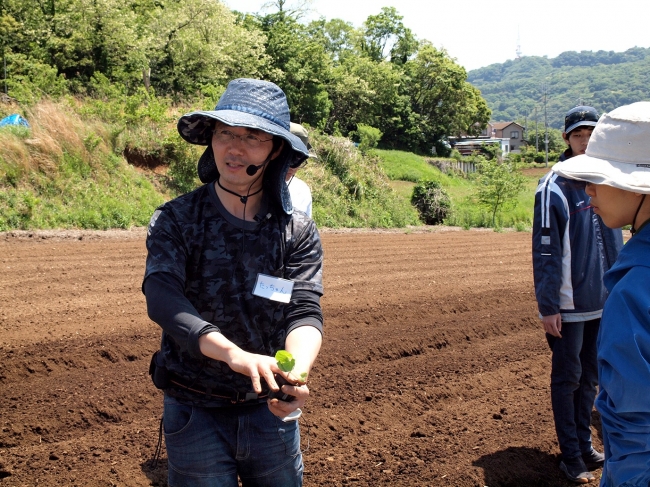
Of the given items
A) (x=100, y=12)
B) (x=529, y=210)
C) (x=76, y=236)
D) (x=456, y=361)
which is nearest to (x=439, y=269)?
(x=456, y=361)

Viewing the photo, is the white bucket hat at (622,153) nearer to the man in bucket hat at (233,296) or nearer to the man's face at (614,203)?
the man's face at (614,203)

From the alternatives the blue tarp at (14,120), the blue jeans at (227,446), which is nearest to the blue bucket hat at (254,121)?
the blue jeans at (227,446)

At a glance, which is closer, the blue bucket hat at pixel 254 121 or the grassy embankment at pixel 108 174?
the blue bucket hat at pixel 254 121

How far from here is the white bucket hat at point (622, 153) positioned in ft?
6.37

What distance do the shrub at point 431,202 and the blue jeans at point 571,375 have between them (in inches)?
789

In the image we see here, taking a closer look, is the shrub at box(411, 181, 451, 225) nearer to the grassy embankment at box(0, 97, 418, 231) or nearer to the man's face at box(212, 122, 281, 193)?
the grassy embankment at box(0, 97, 418, 231)

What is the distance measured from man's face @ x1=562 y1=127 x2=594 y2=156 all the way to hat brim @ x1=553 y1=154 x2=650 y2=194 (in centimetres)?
242

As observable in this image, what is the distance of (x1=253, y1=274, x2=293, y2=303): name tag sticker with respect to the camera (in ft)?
7.63

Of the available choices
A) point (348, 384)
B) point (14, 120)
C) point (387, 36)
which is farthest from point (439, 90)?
point (348, 384)

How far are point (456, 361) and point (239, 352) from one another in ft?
15.5

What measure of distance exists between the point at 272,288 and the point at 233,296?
14cm

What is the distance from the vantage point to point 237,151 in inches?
93.4

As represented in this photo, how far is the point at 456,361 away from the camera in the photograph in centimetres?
645

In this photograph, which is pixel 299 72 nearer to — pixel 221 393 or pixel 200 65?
pixel 200 65
